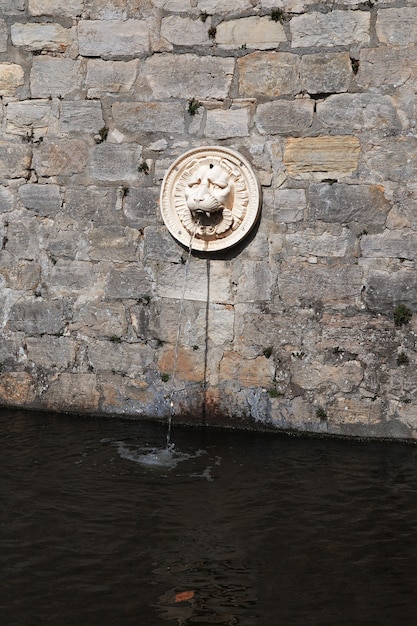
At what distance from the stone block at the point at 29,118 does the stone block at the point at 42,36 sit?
364 mm

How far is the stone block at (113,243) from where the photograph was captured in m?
5.43

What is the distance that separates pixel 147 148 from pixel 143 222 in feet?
1.60

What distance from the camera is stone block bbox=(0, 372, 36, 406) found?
570 cm

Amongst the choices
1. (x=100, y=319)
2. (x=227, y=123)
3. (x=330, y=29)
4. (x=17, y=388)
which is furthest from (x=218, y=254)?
(x=17, y=388)

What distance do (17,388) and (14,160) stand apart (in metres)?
1.59

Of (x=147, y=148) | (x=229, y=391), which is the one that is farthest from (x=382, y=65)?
(x=229, y=391)

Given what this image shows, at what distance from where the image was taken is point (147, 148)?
533 centimetres

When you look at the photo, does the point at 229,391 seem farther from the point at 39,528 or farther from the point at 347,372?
the point at 39,528

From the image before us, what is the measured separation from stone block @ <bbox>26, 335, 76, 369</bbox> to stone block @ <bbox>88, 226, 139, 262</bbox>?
2.09 feet

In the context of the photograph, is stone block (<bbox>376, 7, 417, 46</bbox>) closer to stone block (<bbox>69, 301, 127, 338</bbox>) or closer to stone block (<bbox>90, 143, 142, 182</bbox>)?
stone block (<bbox>90, 143, 142, 182</bbox>)

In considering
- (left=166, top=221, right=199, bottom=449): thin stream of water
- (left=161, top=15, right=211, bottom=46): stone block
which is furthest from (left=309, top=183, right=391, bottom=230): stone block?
(left=161, top=15, right=211, bottom=46): stone block

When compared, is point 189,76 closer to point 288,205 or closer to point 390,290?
point 288,205

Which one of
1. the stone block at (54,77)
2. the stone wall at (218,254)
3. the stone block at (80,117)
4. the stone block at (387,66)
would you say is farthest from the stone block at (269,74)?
the stone block at (54,77)

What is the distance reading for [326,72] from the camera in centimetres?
496
